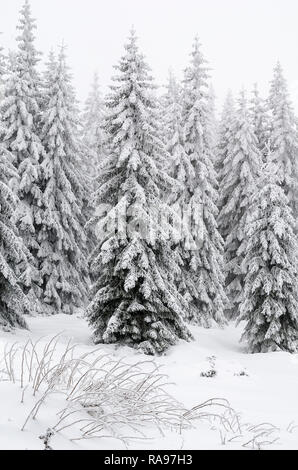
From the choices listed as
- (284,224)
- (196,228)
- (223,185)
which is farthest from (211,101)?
(284,224)

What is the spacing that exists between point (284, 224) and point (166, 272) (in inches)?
198

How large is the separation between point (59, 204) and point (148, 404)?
64.8 ft

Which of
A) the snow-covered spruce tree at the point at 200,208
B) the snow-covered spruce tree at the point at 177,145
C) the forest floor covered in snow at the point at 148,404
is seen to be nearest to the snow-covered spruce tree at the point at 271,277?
the forest floor covered in snow at the point at 148,404

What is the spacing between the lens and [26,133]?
20688mm

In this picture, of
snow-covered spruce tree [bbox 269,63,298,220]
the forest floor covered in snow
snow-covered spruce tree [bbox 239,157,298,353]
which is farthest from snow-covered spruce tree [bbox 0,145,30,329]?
snow-covered spruce tree [bbox 269,63,298,220]

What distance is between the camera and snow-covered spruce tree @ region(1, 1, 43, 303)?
20359 millimetres

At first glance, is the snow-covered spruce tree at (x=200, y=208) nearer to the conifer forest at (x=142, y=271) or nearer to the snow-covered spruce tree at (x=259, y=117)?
Result: the conifer forest at (x=142, y=271)

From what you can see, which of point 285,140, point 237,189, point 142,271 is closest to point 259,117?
point 285,140

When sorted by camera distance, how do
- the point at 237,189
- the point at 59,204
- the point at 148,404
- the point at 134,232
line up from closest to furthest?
1. the point at 148,404
2. the point at 134,232
3. the point at 59,204
4. the point at 237,189

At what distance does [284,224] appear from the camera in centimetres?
1639

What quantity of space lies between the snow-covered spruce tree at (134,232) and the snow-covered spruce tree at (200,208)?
21.2 feet

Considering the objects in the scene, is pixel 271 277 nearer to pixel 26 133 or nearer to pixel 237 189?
pixel 237 189
